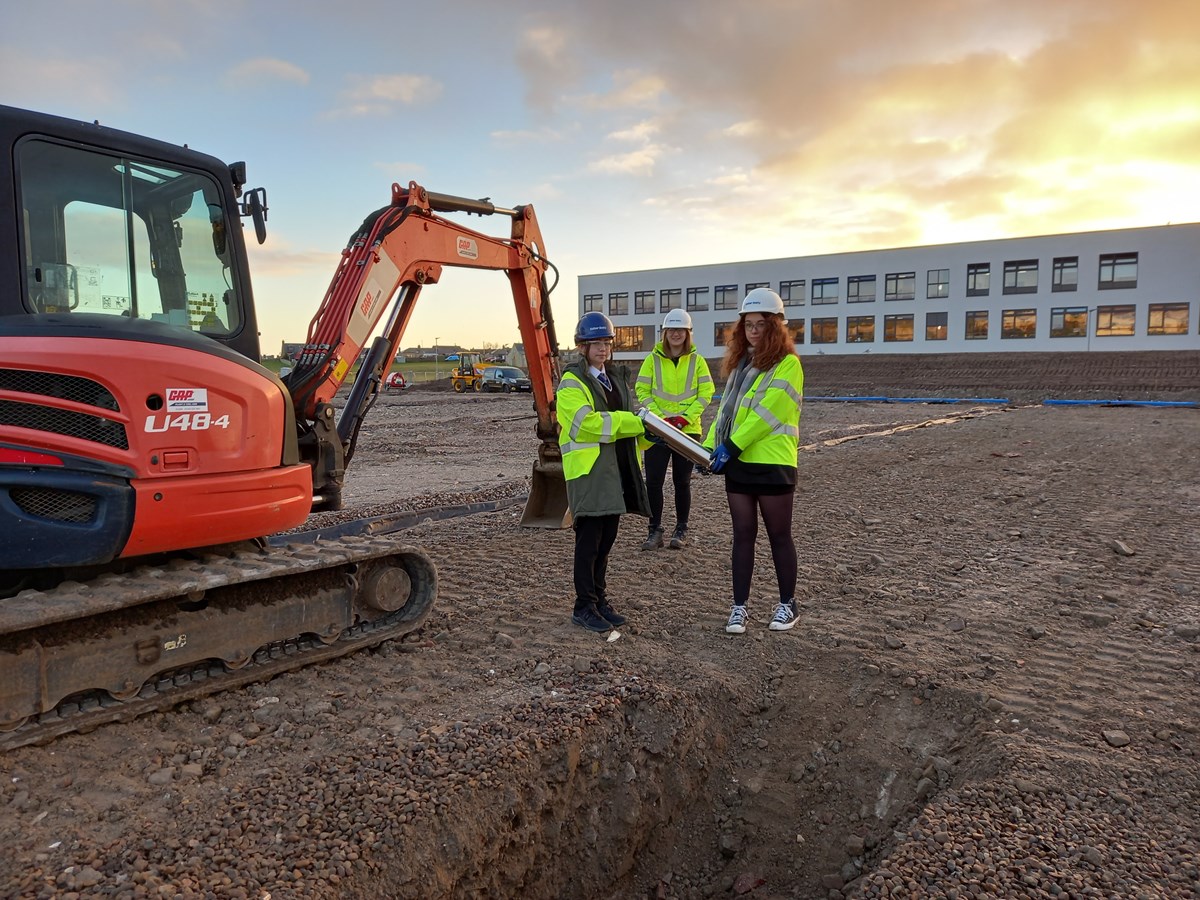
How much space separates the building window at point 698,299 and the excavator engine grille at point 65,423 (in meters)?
57.3

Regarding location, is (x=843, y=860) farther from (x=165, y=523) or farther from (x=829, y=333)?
(x=829, y=333)

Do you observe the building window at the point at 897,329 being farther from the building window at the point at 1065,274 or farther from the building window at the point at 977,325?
the building window at the point at 1065,274

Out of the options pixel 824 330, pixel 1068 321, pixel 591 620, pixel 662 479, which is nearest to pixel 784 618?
pixel 591 620

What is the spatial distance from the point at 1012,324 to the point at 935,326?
169 inches

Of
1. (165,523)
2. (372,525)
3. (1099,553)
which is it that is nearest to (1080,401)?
(1099,553)

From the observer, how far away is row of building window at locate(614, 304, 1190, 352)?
4516 centimetres

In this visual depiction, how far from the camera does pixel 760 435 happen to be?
4.82 metres

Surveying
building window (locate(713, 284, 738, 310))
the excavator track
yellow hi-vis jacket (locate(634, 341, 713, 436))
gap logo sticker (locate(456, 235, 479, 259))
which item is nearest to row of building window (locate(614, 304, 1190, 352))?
building window (locate(713, 284, 738, 310))

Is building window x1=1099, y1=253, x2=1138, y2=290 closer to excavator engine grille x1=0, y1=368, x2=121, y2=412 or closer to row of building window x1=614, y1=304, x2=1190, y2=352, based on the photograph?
row of building window x1=614, y1=304, x2=1190, y2=352

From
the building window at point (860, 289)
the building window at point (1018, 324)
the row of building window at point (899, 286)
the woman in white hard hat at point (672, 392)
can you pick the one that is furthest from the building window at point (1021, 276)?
the woman in white hard hat at point (672, 392)

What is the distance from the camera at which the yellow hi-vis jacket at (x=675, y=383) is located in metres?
7.22

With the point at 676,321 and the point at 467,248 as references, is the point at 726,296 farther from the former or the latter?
the point at 467,248

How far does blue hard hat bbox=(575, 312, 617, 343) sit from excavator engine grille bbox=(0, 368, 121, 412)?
256 centimetres

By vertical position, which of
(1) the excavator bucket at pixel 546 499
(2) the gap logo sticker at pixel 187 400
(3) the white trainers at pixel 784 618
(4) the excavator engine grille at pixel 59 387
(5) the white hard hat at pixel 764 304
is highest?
(5) the white hard hat at pixel 764 304
